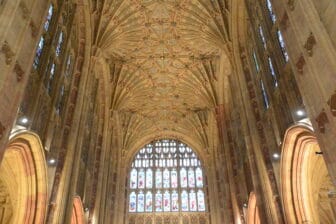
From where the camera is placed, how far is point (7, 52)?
927 cm

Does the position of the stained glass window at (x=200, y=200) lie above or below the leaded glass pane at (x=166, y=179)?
below

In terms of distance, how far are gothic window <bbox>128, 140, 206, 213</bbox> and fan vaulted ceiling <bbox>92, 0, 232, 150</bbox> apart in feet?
7.28

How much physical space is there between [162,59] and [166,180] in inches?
478

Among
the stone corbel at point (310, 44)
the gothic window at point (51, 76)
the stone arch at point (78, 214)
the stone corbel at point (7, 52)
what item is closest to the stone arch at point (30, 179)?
the gothic window at point (51, 76)

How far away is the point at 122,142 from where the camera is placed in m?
33.2

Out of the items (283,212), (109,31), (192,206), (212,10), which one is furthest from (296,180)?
(192,206)

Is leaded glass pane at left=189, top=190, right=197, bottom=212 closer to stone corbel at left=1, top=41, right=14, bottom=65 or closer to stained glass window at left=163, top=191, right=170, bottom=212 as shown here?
stained glass window at left=163, top=191, right=170, bottom=212

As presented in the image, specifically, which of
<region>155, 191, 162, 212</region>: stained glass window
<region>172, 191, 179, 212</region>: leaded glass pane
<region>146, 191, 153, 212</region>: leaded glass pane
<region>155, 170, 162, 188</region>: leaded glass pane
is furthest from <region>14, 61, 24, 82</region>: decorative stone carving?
<region>155, 170, 162, 188</region>: leaded glass pane

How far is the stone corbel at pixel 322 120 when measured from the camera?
8.85 metres

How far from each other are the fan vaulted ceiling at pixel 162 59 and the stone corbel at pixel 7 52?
1287cm

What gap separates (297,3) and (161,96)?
22.9 m

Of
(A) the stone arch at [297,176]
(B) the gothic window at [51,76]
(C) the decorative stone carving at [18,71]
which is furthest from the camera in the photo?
(B) the gothic window at [51,76]

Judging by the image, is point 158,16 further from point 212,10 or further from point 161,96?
point 161,96

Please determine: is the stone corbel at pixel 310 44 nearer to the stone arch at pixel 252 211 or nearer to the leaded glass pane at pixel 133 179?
the stone arch at pixel 252 211
